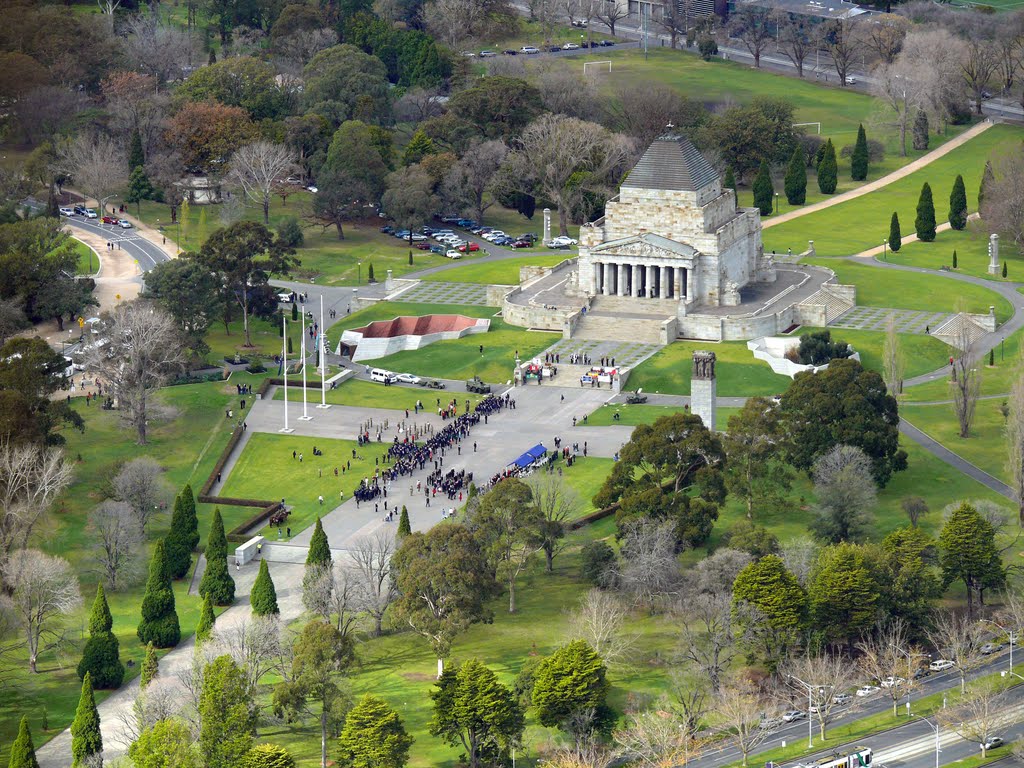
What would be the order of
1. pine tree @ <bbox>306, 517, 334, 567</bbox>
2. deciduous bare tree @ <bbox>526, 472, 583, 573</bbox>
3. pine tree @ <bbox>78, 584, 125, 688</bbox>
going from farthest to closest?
deciduous bare tree @ <bbox>526, 472, 583, 573</bbox> < pine tree @ <bbox>306, 517, 334, 567</bbox> < pine tree @ <bbox>78, 584, 125, 688</bbox>

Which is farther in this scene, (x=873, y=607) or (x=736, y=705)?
(x=873, y=607)

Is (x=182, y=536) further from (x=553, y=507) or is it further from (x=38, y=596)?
(x=553, y=507)

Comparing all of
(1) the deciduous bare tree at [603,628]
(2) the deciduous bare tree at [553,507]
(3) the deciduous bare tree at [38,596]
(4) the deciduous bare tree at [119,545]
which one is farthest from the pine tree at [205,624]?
(2) the deciduous bare tree at [553,507]

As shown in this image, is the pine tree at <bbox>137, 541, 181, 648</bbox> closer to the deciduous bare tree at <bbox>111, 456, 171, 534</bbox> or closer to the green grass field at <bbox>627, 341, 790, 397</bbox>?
the deciduous bare tree at <bbox>111, 456, 171, 534</bbox>

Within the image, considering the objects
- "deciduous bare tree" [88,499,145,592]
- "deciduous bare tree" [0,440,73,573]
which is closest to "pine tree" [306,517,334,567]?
"deciduous bare tree" [88,499,145,592]

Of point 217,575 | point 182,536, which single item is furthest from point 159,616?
point 182,536

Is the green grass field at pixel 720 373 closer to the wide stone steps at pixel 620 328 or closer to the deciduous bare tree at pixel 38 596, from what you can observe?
the wide stone steps at pixel 620 328

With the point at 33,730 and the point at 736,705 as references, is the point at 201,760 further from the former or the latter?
the point at 736,705

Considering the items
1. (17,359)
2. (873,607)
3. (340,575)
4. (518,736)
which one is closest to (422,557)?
(340,575)
